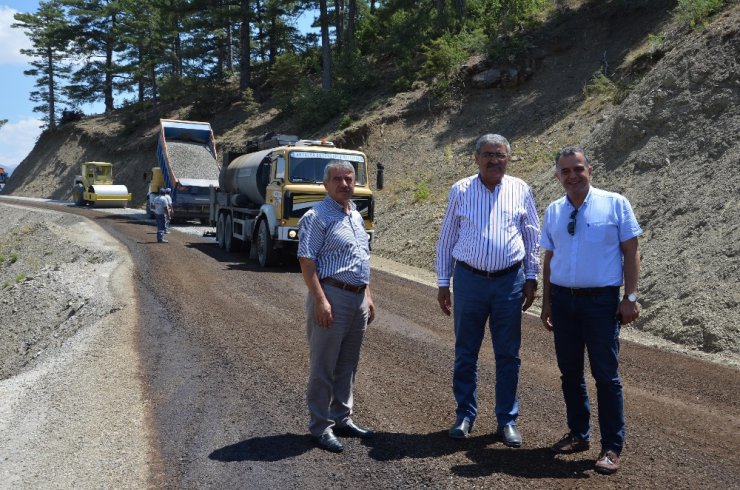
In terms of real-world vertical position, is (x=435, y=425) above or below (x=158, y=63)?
below

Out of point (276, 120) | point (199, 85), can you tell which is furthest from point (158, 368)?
point (199, 85)

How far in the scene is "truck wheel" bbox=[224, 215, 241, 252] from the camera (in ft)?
67.8

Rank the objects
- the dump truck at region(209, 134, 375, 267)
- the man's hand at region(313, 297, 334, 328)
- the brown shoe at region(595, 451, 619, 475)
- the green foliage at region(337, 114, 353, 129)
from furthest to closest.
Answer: the green foliage at region(337, 114, 353, 129) < the dump truck at region(209, 134, 375, 267) < the man's hand at region(313, 297, 334, 328) < the brown shoe at region(595, 451, 619, 475)

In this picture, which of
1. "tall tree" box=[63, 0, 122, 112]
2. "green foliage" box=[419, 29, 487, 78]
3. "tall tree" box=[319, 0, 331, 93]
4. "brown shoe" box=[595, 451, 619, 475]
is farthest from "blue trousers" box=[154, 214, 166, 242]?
"tall tree" box=[63, 0, 122, 112]

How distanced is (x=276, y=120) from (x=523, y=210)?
3712 cm

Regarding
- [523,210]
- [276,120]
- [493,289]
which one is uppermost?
[276,120]

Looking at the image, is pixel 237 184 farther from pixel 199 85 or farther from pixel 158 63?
pixel 158 63

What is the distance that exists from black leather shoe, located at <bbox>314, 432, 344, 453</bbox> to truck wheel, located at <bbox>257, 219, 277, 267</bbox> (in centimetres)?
1190

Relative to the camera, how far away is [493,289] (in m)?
5.21

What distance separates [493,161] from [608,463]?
222 cm

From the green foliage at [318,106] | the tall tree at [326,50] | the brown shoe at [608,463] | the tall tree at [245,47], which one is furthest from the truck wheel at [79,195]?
the brown shoe at [608,463]

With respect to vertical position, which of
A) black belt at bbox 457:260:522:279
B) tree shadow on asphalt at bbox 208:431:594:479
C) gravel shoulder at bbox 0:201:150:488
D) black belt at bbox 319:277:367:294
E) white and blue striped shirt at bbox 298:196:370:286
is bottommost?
gravel shoulder at bbox 0:201:150:488

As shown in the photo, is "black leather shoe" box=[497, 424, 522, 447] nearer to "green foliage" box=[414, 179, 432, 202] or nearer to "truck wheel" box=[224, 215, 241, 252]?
"truck wheel" box=[224, 215, 241, 252]

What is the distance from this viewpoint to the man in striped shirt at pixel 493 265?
5215 mm
